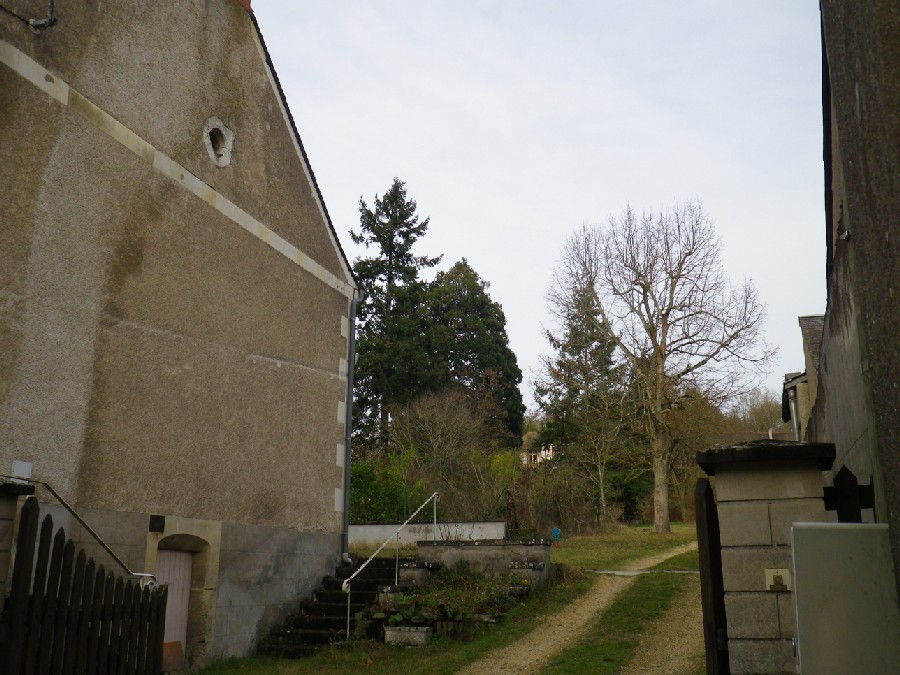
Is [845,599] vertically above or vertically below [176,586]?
above

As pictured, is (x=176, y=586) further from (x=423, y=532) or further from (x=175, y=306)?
(x=423, y=532)

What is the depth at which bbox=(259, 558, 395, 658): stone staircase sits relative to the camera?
10.7 metres

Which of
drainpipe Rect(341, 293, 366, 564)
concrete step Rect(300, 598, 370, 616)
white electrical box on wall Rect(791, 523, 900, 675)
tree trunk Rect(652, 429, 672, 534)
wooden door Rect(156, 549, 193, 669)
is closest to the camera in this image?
white electrical box on wall Rect(791, 523, 900, 675)

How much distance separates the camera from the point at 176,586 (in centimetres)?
977

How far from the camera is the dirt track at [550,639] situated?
8641mm

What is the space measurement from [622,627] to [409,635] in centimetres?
278

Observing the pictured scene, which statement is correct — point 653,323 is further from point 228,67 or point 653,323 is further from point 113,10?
point 113,10

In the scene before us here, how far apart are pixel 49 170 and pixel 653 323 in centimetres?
1942

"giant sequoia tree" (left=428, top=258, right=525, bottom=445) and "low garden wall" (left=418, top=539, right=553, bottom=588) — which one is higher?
"giant sequoia tree" (left=428, top=258, right=525, bottom=445)

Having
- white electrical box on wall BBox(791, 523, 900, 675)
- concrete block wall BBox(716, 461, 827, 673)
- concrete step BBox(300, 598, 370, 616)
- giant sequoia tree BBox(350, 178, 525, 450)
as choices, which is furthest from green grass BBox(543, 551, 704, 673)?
giant sequoia tree BBox(350, 178, 525, 450)

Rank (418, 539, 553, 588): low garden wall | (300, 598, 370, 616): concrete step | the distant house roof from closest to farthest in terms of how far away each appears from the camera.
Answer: (300, 598, 370, 616): concrete step < (418, 539, 553, 588): low garden wall < the distant house roof

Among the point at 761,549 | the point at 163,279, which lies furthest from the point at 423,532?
the point at 761,549

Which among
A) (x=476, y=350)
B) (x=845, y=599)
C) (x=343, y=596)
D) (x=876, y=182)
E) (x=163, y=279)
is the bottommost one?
(x=343, y=596)

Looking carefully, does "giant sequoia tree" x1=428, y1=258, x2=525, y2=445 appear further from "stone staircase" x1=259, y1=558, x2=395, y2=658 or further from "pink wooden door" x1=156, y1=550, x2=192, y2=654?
"pink wooden door" x1=156, y1=550, x2=192, y2=654
